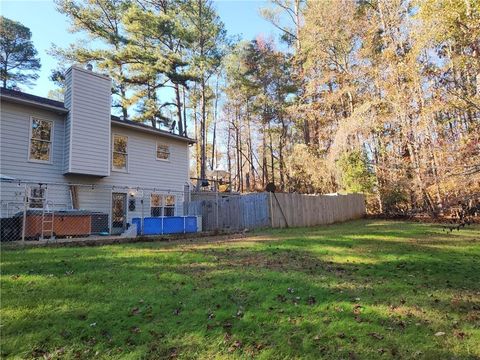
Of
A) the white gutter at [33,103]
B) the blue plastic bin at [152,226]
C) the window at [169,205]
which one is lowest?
the blue plastic bin at [152,226]

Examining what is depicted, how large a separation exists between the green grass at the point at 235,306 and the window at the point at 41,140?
6892 mm

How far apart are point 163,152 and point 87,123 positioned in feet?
13.8

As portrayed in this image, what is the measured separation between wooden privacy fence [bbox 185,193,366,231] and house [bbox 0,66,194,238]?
1.88 m

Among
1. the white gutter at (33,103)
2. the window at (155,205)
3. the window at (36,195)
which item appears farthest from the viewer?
the window at (155,205)

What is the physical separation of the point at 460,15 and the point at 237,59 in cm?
2161

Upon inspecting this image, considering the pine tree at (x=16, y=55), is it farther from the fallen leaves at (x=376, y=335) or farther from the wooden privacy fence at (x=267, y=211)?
the fallen leaves at (x=376, y=335)

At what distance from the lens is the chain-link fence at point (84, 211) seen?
33.4 ft

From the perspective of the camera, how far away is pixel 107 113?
14.1 m

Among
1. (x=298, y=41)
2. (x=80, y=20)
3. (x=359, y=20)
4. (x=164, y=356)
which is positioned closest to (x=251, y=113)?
(x=298, y=41)

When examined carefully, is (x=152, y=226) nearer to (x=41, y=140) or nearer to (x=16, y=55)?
(x=41, y=140)

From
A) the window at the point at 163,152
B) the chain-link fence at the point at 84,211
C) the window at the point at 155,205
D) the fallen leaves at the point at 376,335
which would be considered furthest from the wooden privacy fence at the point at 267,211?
the fallen leaves at the point at 376,335

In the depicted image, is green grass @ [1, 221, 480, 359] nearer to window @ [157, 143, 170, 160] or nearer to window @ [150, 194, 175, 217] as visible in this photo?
window @ [150, 194, 175, 217]

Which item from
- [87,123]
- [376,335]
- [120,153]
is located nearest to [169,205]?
[120,153]

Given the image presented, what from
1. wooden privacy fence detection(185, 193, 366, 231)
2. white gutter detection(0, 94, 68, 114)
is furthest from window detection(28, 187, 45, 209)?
wooden privacy fence detection(185, 193, 366, 231)
